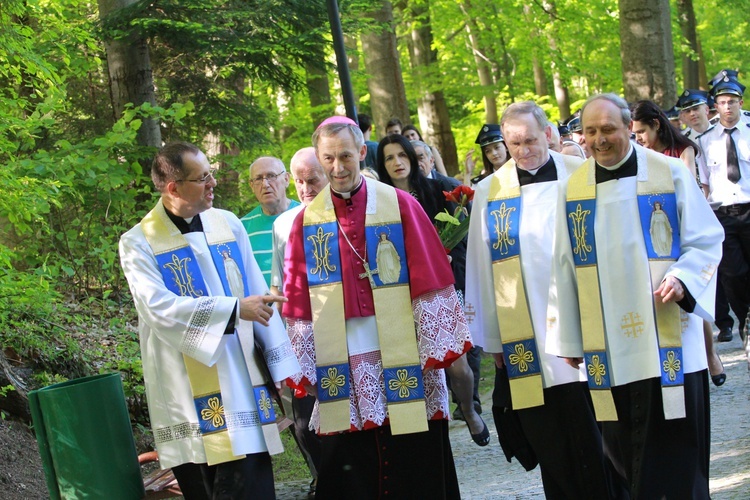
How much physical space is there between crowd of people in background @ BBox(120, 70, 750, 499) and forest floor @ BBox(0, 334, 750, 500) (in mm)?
830

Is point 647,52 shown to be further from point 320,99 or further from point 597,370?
point 597,370

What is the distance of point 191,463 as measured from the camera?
546 centimetres

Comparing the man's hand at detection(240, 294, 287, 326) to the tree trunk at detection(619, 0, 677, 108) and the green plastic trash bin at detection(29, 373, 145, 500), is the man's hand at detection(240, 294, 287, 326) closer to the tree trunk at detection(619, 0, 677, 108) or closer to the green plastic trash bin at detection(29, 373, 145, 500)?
the green plastic trash bin at detection(29, 373, 145, 500)

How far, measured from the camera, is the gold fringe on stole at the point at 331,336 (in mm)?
5637


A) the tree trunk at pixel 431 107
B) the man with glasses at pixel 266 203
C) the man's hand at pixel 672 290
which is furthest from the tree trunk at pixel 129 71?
the tree trunk at pixel 431 107

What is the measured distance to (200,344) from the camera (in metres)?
5.21

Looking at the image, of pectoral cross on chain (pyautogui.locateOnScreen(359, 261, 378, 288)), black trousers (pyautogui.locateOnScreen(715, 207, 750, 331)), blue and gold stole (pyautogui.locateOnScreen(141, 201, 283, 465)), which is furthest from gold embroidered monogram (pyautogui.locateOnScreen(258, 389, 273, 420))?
black trousers (pyautogui.locateOnScreen(715, 207, 750, 331))

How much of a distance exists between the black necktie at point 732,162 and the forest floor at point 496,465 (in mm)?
2510

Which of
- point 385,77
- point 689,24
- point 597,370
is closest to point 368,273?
point 597,370

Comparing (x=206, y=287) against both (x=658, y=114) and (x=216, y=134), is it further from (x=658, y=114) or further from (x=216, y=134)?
(x=216, y=134)

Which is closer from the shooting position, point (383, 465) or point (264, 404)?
point (264, 404)

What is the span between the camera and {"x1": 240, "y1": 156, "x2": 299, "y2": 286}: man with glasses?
7527 mm

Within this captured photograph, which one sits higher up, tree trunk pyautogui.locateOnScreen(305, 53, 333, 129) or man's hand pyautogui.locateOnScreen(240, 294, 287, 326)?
tree trunk pyautogui.locateOnScreen(305, 53, 333, 129)

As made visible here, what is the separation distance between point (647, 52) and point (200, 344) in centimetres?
1092
